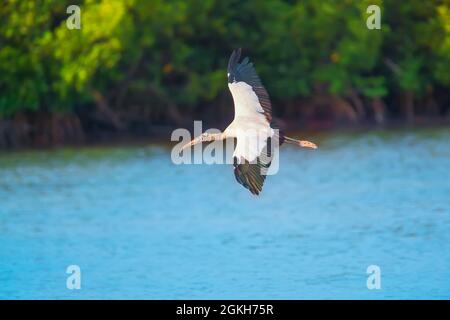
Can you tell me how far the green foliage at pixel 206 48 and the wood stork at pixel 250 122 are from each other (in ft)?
66.9

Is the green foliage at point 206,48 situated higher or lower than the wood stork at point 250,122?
higher

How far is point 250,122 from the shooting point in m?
14.7

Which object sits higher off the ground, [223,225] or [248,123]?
[248,123]

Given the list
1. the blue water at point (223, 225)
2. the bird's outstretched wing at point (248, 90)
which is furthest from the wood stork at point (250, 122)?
the blue water at point (223, 225)

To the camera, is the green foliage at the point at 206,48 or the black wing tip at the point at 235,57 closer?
the black wing tip at the point at 235,57

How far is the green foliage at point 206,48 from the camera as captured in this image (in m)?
35.5

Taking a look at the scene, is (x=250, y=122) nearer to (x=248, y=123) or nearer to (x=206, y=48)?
(x=248, y=123)

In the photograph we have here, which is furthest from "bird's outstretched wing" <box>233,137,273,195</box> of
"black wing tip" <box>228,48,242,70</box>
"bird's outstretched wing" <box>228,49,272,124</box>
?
"black wing tip" <box>228,48,242,70</box>

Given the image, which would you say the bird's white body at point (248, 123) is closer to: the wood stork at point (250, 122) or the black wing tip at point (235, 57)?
the wood stork at point (250, 122)

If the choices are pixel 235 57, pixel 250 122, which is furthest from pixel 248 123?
pixel 235 57

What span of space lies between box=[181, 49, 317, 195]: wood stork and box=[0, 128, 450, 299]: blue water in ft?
9.90

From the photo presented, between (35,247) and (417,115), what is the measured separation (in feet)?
74.3

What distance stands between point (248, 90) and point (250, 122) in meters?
0.36
